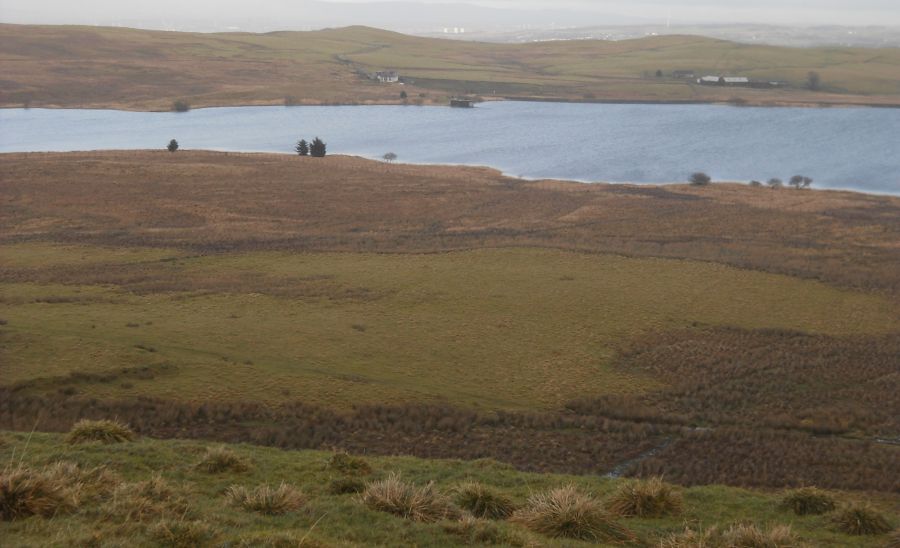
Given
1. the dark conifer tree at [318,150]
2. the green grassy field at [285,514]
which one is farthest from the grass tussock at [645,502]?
the dark conifer tree at [318,150]

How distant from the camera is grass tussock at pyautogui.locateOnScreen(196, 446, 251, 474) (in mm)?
11906

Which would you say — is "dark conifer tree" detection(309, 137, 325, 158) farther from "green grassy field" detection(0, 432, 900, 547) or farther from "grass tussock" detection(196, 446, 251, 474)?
"grass tussock" detection(196, 446, 251, 474)

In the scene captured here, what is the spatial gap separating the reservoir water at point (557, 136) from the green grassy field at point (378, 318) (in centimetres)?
3606

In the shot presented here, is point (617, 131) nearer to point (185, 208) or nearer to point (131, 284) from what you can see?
point (185, 208)

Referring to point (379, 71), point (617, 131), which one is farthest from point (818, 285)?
point (379, 71)

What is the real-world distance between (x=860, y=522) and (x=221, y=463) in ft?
27.7

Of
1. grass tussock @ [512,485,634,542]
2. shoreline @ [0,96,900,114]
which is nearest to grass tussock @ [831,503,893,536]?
grass tussock @ [512,485,634,542]

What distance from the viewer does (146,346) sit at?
22625mm

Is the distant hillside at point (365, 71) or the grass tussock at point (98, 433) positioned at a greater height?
the distant hillside at point (365, 71)

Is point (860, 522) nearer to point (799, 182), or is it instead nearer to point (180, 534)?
point (180, 534)

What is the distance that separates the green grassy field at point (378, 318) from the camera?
2094 cm

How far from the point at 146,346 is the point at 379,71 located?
127 m

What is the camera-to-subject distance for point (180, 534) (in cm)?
793

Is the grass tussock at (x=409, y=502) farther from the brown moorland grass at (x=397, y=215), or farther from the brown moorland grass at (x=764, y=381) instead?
the brown moorland grass at (x=397, y=215)
